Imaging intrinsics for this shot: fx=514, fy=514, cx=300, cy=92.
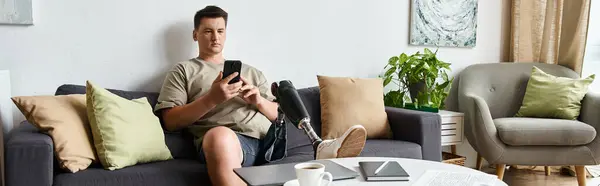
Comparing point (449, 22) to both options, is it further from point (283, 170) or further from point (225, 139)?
point (283, 170)

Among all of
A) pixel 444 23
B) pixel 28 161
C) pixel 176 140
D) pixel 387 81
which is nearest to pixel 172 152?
pixel 176 140

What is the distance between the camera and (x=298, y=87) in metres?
2.94

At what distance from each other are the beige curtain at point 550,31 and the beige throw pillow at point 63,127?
116 inches

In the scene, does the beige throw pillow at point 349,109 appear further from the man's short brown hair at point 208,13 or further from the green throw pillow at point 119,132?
the green throw pillow at point 119,132

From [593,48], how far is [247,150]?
2.68 meters

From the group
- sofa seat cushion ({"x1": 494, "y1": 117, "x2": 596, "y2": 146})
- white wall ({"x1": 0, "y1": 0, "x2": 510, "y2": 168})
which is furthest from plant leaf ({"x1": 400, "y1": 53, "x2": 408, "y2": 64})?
sofa seat cushion ({"x1": 494, "y1": 117, "x2": 596, "y2": 146})

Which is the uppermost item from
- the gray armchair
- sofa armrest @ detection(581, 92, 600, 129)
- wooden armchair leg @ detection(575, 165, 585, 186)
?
sofa armrest @ detection(581, 92, 600, 129)

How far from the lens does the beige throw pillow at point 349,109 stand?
2572 mm

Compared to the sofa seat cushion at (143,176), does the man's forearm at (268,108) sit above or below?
above

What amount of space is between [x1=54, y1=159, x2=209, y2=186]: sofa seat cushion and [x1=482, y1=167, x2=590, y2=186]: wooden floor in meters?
2.05

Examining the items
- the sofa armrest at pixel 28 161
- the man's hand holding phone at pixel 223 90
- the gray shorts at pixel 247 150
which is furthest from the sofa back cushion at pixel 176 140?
the sofa armrest at pixel 28 161

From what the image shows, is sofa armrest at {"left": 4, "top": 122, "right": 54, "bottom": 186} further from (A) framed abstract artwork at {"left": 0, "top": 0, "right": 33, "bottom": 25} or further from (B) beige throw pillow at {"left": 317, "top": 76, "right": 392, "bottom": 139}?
(B) beige throw pillow at {"left": 317, "top": 76, "right": 392, "bottom": 139}

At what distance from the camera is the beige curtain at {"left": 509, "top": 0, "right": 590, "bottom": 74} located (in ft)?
11.0

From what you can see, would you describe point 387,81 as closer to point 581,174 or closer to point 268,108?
point 268,108
